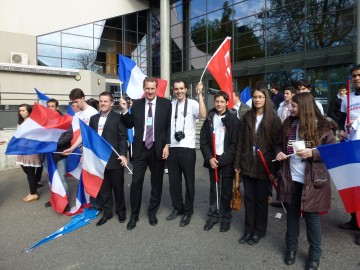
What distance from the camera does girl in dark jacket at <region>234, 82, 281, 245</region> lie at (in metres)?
3.58

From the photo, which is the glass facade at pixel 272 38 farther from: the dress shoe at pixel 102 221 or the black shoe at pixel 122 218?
the dress shoe at pixel 102 221

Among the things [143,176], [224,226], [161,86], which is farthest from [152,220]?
[161,86]

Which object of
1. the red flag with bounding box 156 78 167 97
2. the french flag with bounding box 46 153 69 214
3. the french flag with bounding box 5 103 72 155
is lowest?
the french flag with bounding box 46 153 69 214

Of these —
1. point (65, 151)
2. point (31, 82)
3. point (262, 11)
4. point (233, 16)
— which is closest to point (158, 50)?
point (233, 16)

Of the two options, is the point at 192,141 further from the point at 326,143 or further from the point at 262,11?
the point at 262,11

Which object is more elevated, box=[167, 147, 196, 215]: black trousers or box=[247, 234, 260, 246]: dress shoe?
box=[167, 147, 196, 215]: black trousers

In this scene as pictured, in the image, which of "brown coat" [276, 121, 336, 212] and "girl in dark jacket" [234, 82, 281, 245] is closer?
"brown coat" [276, 121, 336, 212]

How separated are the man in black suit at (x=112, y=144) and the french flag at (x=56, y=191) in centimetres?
74

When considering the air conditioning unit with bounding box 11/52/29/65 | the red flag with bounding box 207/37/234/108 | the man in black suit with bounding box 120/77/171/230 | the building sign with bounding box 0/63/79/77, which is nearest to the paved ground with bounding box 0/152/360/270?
the man in black suit with bounding box 120/77/171/230

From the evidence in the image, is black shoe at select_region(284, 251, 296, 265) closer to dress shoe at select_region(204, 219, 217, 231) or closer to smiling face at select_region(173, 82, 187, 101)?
dress shoe at select_region(204, 219, 217, 231)

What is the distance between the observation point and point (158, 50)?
2494cm

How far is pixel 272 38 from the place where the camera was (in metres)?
17.0

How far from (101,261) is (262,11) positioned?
56.4 feet

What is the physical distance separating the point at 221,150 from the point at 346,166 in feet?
5.15
